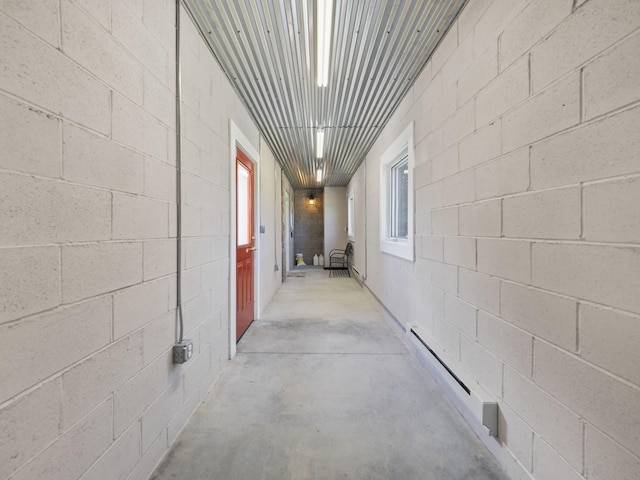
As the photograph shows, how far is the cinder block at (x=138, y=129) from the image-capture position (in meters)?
1.19

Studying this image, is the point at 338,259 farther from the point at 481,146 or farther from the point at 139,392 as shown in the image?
the point at 139,392

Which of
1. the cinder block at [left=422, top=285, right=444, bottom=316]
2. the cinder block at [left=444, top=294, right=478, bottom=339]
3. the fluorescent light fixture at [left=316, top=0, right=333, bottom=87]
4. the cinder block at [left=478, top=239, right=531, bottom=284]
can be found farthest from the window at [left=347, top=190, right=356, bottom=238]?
the cinder block at [left=478, top=239, right=531, bottom=284]

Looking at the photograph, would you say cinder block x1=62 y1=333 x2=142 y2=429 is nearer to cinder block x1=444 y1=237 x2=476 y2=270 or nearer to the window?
cinder block x1=444 y1=237 x2=476 y2=270

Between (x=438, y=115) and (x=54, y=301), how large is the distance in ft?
8.48

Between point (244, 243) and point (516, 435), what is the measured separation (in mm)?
3008

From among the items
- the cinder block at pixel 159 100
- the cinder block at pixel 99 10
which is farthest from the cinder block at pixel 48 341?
the cinder block at pixel 99 10

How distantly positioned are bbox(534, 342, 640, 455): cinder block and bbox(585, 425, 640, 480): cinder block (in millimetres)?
28

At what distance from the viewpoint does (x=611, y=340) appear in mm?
927

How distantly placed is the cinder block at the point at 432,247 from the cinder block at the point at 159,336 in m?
1.99

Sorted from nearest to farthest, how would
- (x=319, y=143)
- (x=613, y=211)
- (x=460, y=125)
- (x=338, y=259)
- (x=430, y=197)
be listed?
(x=613, y=211), (x=460, y=125), (x=430, y=197), (x=319, y=143), (x=338, y=259)

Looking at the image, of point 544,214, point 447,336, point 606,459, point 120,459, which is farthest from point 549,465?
point 120,459

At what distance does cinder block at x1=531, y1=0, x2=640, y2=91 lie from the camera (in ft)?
2.97

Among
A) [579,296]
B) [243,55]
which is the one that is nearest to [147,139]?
[243,55]

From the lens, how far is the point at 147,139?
54.6 inches
